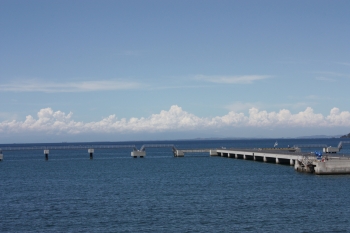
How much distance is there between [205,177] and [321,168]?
1566 cm

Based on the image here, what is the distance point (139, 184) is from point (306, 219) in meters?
29.8

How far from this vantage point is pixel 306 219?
3750cm

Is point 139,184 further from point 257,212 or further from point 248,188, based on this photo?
point 257,212

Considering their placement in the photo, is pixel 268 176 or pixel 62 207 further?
pixel 268 176

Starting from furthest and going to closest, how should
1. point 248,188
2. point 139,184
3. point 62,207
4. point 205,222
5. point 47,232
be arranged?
point 139,184 < point 248,188 < point 62,207 < point 205,222 < point 47,232

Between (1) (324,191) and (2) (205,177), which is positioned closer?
(1) (324,191)

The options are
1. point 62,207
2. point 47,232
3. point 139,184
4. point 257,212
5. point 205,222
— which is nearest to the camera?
point 47,232

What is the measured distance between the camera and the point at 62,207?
146 feet

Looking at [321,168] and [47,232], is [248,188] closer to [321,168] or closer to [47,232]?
[321,168]

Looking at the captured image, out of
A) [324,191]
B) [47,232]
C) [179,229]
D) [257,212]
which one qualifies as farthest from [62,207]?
[324,191]

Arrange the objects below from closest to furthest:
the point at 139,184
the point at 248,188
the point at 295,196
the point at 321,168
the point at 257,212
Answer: the point at 257,212
the point at 295,196
the point at 248,188
the point at 139,184
the point at 321,168

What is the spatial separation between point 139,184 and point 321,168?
2423cm

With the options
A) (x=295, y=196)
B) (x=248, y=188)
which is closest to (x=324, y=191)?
(x=295, y=196)

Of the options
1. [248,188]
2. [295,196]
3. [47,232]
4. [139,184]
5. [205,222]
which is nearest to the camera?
[47,232]
